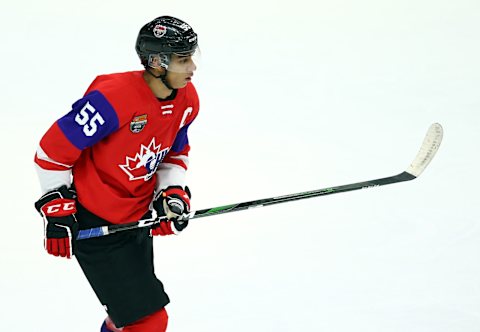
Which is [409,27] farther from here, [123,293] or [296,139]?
[123,293]

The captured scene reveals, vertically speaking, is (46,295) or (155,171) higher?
(155,171)

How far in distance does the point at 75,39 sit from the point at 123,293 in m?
3.22

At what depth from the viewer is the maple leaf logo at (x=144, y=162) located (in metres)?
2.25

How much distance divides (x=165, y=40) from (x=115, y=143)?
0.33 metres

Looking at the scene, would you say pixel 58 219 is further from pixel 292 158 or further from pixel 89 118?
pixel 292 158

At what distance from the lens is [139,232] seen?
2416mm

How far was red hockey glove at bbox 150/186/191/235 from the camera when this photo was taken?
238cm

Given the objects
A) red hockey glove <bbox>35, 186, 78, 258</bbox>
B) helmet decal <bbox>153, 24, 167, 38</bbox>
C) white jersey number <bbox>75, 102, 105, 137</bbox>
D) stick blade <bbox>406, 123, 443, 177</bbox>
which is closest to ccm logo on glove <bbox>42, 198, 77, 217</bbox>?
red hockey glove <bbox>35, 186, 78, 258</bbox>

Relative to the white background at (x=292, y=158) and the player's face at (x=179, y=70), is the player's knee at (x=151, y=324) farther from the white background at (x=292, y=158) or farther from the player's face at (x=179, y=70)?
the player's face at (x=179, y=70)

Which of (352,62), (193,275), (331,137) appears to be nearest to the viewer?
(193,275)

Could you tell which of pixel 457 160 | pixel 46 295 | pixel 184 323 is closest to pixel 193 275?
pixel 184 323

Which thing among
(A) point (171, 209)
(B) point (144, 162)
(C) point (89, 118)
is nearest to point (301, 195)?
(A) point (171, 209)

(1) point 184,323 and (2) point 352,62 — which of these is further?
(2) point 352,62

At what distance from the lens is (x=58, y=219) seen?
2186mm
